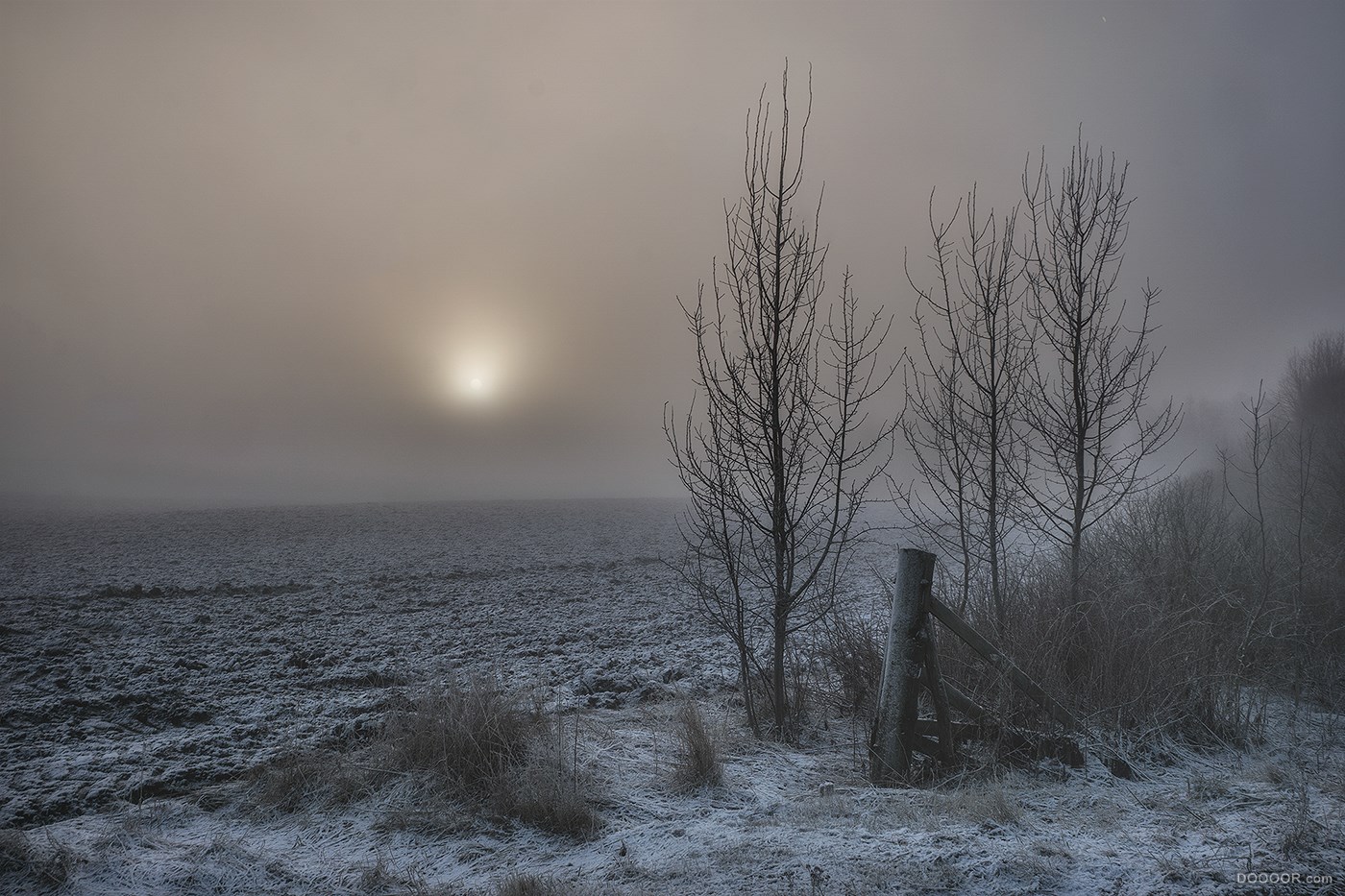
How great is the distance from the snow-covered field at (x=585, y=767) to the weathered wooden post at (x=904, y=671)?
0.22 meters

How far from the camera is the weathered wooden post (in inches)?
184

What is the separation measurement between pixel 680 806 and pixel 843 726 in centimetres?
239

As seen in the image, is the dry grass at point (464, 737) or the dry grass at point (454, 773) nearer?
the dry grass at point (454, 773)

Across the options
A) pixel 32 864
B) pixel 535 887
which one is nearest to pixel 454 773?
pixel 535 887

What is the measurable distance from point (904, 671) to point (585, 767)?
7.99 feet

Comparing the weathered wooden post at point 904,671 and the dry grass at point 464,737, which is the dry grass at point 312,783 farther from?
the weathered wooden post at point 904,671

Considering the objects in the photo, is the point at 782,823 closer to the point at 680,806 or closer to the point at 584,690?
the point at 680,806

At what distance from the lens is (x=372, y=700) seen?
6.82 meters

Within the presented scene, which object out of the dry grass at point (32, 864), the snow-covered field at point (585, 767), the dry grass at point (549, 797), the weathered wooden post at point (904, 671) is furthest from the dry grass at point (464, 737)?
the weathered wooden post at point (904, 671)

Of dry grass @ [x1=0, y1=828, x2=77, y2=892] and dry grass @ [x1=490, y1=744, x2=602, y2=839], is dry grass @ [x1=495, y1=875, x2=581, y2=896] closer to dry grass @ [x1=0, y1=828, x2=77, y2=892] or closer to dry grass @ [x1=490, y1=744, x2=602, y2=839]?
dry grass @ [x1=490, y1=744, x2=602, y2=839]

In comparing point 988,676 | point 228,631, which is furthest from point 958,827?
point 228,631

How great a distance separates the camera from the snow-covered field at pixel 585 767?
3426 mm

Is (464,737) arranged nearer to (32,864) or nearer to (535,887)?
(535,887)

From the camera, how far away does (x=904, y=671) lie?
4688 millimetres
